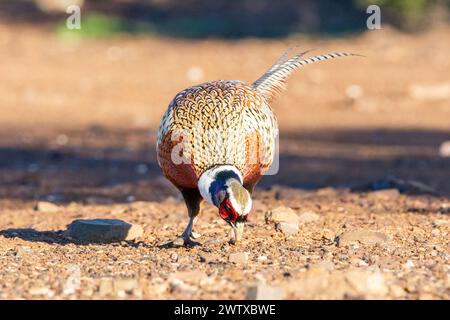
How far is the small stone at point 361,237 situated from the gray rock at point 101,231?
161 cm

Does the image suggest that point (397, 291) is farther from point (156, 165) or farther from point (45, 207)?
point (156, 165)

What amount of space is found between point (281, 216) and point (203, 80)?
11494 millimetres

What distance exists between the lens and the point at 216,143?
6180mm

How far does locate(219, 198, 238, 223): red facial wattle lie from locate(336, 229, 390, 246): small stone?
0.95 metres

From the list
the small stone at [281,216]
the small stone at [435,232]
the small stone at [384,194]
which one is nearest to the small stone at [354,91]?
the small stone at [384,194]

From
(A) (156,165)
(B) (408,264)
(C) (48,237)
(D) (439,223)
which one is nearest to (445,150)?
(A) (156,165)

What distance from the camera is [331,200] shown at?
8711 millimetres

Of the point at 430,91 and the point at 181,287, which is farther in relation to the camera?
the point at 430,91

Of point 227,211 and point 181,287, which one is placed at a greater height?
point 227,211

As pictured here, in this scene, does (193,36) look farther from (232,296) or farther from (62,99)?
(232,296)

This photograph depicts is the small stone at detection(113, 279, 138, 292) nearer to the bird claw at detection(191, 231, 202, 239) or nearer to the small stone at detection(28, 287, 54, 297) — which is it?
the small stone at detection(28, 287, 54, 297)

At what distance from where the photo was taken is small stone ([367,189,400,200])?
869cm

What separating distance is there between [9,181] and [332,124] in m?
5.97

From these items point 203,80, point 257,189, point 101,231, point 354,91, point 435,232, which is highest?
point 203,80
